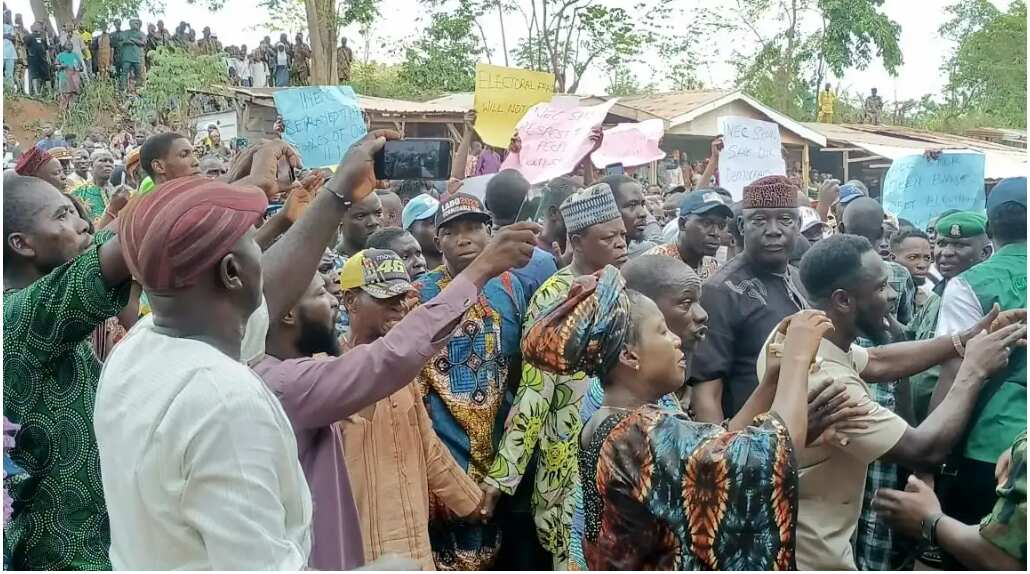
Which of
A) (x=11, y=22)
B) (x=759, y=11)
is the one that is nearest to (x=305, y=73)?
(x=11, y=22)

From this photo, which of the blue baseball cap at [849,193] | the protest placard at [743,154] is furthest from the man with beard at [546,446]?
the blue baseball cap at [849,193]

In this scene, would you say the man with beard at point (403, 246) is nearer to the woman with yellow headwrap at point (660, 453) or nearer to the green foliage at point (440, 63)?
the woman with yellow headwrap at point (660, 453)

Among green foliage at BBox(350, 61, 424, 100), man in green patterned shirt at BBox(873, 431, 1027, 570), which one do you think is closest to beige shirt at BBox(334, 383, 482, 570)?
man in green patterned shirt at BBox(873, 431, 1027, 570)

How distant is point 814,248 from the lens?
11.4ft

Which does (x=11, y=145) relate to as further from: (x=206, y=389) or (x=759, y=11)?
(x=759, y=11)

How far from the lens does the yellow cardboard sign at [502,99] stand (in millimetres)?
7516

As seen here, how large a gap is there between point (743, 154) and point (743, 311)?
389 centimetres

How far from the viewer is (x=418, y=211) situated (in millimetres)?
6051

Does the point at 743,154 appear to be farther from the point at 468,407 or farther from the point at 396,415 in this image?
the point at 396,415

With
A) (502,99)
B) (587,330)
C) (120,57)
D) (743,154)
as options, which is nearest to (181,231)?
(587,330)

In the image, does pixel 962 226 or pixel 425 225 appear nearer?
pixel 962 226

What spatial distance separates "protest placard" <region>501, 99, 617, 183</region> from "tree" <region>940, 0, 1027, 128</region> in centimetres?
2496

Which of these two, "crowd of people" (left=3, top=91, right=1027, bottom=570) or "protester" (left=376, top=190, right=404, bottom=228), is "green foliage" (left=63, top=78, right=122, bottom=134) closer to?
"protester" (left=376, top=190, right=404, bottom=228)

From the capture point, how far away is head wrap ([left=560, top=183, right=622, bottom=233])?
4367mm
